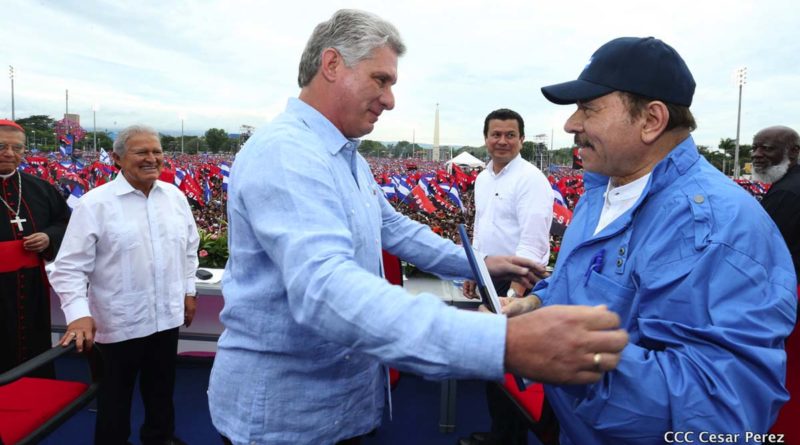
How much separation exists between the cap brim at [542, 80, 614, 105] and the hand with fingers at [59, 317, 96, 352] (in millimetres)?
2505

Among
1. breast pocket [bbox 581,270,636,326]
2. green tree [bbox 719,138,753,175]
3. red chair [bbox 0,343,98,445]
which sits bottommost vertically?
red chair [bbox 0,343,98,445]

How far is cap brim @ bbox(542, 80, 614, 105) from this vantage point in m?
1.26

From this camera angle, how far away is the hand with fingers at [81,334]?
Result: 97.5 inches

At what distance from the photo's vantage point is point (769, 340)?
100 centimetres

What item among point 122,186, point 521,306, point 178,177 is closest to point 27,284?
point 122,186

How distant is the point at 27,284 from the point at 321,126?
322cm

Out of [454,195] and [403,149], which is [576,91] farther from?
[403,149]

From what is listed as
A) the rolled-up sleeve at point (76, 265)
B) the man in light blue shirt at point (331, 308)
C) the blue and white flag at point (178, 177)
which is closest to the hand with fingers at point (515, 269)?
the man in light blue shirt at point (331, 308)

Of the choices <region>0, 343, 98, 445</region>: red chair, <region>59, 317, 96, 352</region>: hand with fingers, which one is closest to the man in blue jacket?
<region>0, 343, 98, 445</region>: red chair

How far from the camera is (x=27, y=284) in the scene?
11.2 ft

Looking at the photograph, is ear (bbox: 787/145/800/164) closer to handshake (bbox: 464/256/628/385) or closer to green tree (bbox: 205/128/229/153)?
handshake (bbox: 464/256/628/385)

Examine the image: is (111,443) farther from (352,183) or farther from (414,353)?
(414,353)

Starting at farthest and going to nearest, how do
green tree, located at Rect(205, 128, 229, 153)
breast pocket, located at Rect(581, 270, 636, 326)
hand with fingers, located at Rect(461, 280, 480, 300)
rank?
1. green tree, located at Rect(205, 128, 229, 153)
2. hand with fingers, located at Rect(461, 280, 480, 300)
3. breast pocket, located at Rect(581, 270, 636, 326)

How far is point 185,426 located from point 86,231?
1770mm
